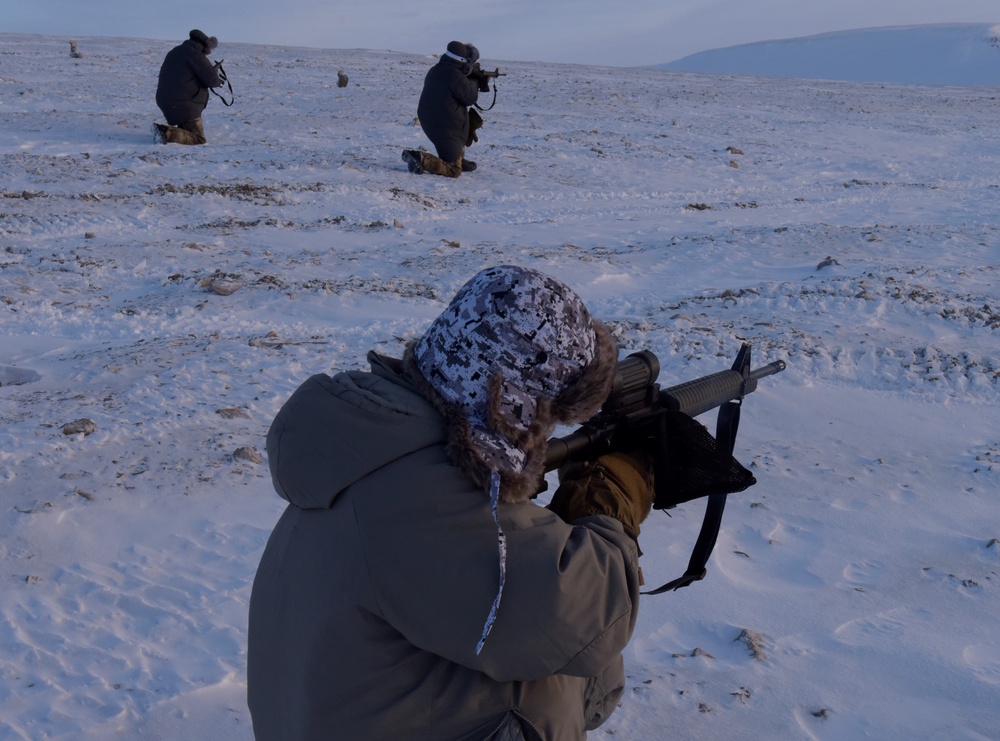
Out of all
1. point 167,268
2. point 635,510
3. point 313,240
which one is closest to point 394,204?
point 313,240

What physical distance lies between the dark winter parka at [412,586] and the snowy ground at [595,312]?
1.17m

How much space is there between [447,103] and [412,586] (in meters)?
10.5

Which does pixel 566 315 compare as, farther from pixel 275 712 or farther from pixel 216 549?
pixel 216 549

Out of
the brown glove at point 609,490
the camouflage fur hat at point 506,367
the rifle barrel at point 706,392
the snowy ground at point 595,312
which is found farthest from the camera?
the snowy ground at point 595,312

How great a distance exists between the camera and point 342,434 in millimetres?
Answer: 1381

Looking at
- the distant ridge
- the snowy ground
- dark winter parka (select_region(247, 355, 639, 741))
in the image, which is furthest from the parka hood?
the distant ridge

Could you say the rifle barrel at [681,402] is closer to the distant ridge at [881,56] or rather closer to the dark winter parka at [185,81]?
the dark winter parka at [185,81]

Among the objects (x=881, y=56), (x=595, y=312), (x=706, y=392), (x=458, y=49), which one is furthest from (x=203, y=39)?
(x=881, y=56)

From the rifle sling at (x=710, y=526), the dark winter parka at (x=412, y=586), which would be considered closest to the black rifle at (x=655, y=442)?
the rifle sling at (x=710, y=526)

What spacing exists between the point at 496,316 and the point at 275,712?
829 mm

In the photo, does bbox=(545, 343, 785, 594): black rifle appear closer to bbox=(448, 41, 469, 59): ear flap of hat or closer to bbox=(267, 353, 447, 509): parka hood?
bbox=(267, 353, 447, 509): parka hood

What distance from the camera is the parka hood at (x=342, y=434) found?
1377 mm

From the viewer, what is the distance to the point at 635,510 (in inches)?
69.2

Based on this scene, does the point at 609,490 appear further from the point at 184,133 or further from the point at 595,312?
the point at 184,133
